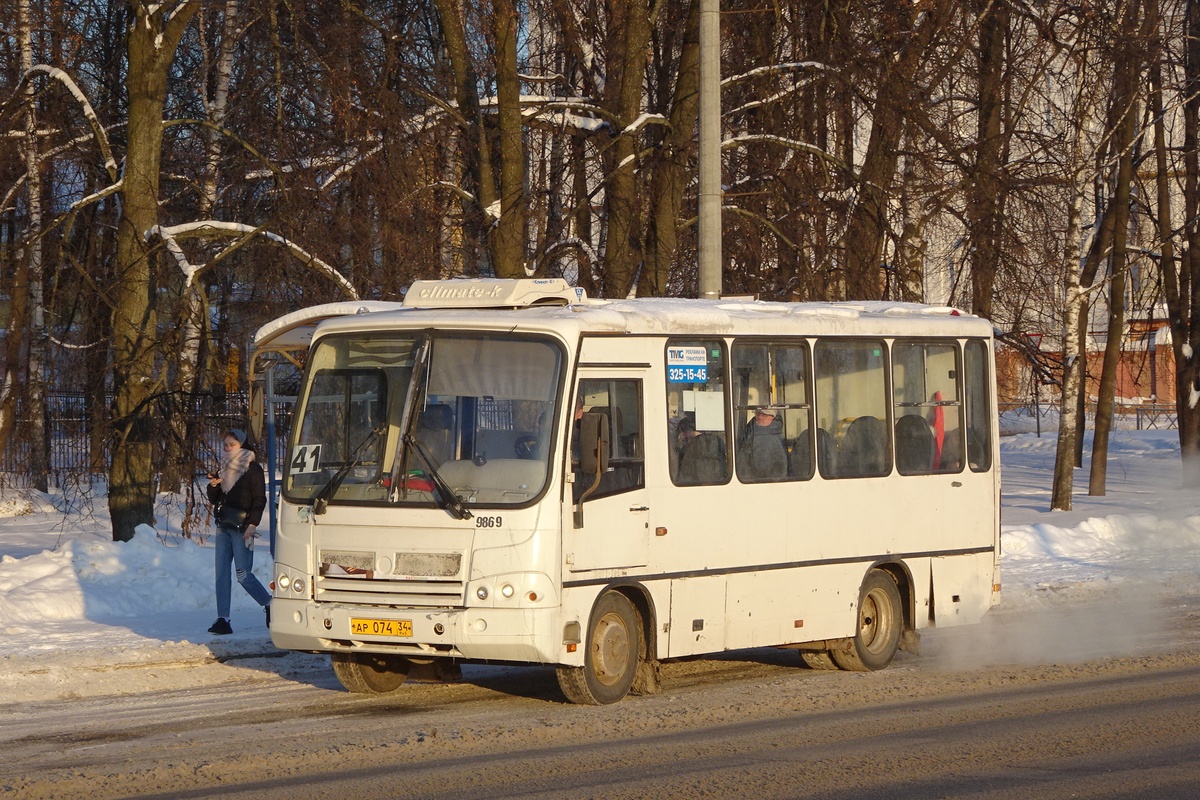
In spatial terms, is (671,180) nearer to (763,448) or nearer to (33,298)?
(763,448)

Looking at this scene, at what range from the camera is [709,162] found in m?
17.0

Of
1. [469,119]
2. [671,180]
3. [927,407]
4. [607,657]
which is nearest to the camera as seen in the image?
[607,657]

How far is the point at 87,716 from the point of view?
10.8m

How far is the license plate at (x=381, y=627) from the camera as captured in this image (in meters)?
10.5

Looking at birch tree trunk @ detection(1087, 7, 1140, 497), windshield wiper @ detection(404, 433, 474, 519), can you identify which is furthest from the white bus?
birch tree trunk @ detection(1087, 7, 1140, 497)

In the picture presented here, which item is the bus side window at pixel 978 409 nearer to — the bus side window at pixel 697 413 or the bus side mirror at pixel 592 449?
the bus side window at pixel 697 413

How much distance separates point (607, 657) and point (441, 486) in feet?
5.50

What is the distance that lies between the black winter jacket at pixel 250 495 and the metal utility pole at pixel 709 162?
5100 millimetres

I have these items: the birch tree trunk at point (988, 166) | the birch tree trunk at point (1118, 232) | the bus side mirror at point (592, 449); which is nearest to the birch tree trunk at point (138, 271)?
the bus side mirror at point (592, 449)

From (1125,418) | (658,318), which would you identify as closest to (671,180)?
(658,318)

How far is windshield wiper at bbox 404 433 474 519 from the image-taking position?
10461mm

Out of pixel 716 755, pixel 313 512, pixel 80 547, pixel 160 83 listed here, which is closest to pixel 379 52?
pixel 160 83

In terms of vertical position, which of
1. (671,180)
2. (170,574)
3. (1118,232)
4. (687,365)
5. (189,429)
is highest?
(1118,232)

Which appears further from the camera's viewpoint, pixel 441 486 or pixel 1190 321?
pixel 1190 321
